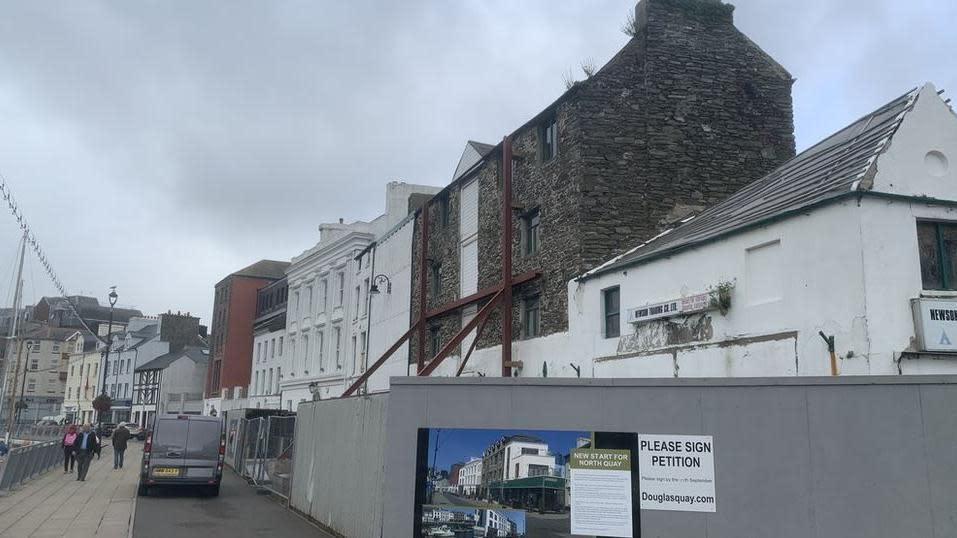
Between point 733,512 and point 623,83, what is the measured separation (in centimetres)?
1327

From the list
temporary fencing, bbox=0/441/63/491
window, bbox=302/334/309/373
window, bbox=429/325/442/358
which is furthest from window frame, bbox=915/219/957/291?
window, bbox=302/334/309/373

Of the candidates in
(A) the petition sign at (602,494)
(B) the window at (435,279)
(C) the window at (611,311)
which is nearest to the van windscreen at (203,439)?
(B) the window at (435,279)

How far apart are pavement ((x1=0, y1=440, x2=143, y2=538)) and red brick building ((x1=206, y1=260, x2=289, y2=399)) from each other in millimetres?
32740

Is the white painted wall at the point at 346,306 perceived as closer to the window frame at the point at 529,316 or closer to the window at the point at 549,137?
the window frame at the point at 529,316

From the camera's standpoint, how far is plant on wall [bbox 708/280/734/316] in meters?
12.4

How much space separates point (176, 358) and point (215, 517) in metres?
60.8

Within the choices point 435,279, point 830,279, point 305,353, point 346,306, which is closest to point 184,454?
point 435,279

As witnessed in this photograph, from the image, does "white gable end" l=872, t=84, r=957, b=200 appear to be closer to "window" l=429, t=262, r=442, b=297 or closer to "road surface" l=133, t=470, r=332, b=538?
"road surface" l=133, t=470, r=332, b=538

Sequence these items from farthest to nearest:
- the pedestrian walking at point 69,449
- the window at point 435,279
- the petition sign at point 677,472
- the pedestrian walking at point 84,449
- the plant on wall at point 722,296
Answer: the window at point 435,279
the pedestrian walking at point 69,449
the pedestrian walking at point 84,449
the plant on wall at point 722,296
the petition sign at point 677,472

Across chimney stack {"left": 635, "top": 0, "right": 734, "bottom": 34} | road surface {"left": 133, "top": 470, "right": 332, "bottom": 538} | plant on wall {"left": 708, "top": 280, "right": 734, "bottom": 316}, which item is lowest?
road surface {"left": 133, "top": 470, "right": 332, "bottom": 538}

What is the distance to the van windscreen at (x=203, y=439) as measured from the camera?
18.8 m

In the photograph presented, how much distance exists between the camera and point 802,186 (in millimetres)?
12578

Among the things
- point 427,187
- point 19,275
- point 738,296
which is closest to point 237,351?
point 19,275

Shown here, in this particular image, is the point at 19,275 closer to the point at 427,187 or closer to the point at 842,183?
the point at 427,187
